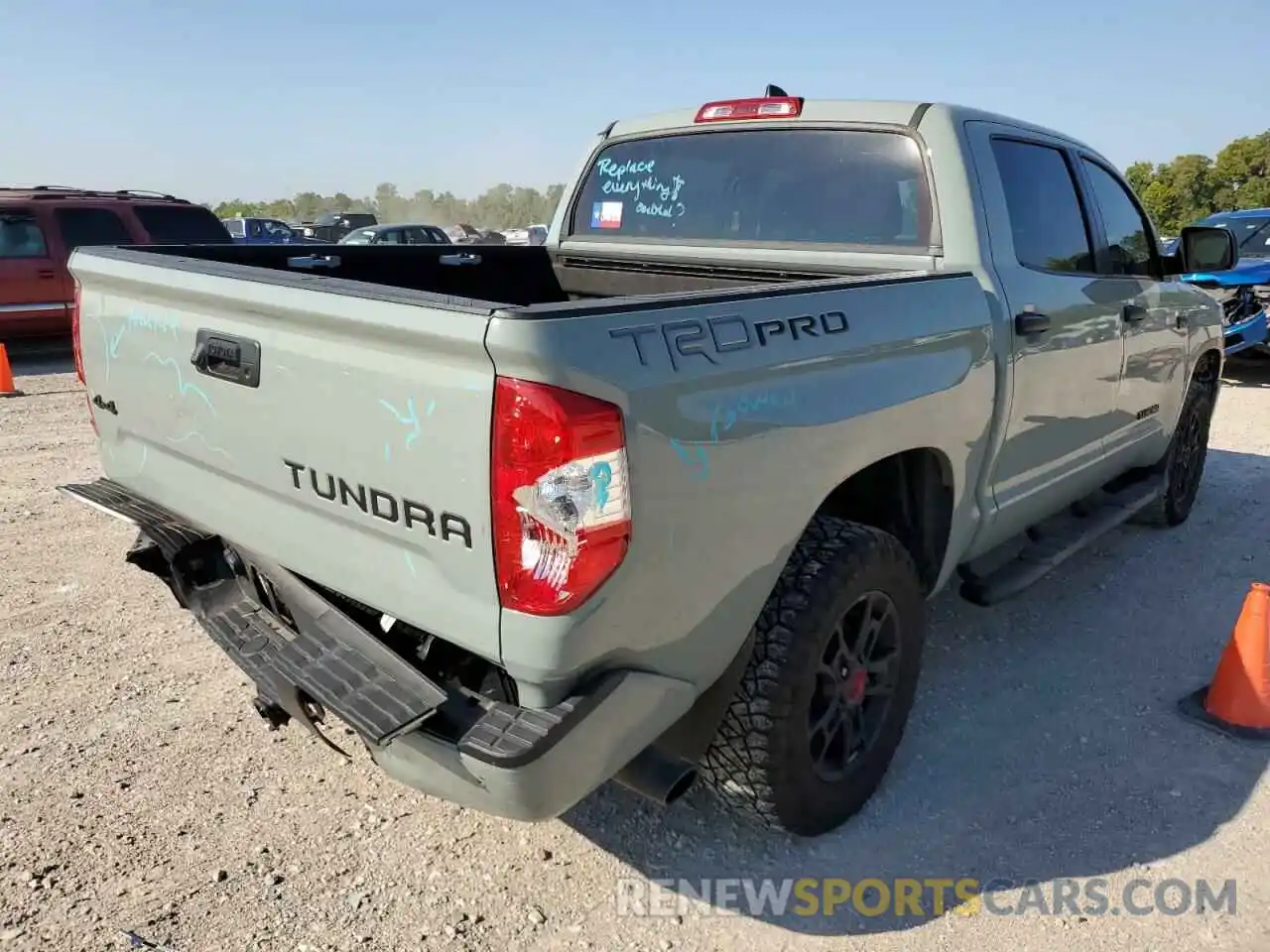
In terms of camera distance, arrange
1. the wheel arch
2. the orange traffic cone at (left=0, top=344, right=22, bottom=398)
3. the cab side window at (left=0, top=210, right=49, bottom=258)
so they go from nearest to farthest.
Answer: the wheel arch → the orange traffic cone at (left=0, top=344, right=22, bottom=398) → the cab side window at (left=0, top=210, right=49, bottom=258)

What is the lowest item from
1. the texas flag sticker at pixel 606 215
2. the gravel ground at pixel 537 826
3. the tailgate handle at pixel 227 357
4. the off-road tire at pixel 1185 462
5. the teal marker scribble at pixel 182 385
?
the gravel ground at pixel 537 826

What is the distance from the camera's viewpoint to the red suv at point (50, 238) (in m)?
10.3

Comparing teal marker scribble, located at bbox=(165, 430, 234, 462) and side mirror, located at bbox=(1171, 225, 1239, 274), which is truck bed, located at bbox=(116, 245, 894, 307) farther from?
side mirror, located at bbox=(1171, 225, 1239, 274)

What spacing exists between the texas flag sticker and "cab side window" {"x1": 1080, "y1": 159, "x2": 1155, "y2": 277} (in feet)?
6.52

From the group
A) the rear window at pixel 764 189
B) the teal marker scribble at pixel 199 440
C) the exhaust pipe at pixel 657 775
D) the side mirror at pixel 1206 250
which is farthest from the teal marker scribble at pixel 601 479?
the side mirror at pixel 1206 250

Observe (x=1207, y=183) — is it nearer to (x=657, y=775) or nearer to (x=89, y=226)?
(x=89, y=226)

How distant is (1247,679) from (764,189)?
2.43 m

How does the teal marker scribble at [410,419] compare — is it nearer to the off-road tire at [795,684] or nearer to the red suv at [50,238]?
the off-road tire at [795,684]

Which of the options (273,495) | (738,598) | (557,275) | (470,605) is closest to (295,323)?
(273,495)

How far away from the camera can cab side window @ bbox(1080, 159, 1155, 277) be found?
419 cm

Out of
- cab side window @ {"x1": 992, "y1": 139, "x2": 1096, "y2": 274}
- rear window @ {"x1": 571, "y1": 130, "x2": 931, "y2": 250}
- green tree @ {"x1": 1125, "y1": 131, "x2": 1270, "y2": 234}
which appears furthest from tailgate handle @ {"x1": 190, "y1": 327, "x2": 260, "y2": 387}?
green tree @ {"x1": 1125, "y1": 131, "x2": 1270, "y2": 234}

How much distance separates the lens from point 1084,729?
10.9 feet

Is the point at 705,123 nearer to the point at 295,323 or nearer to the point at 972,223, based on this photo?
the point at 972,223

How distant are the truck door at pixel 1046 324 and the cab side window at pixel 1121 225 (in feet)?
0.86
